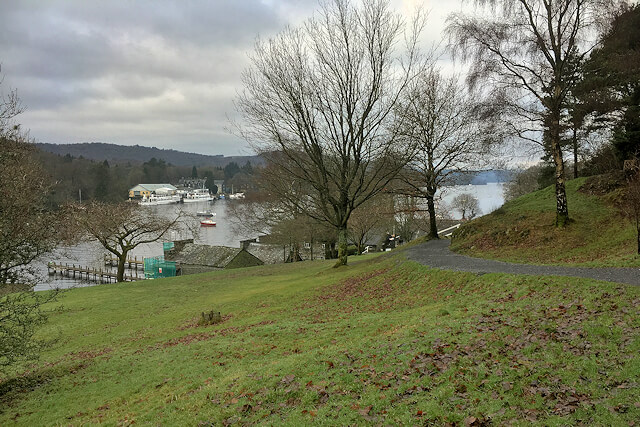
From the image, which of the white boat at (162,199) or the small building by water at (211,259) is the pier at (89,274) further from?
the white boat at (162,199)

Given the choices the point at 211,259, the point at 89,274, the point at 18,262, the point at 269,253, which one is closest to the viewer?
the point at 18,262

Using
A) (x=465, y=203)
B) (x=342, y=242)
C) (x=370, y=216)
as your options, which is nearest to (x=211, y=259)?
(x=370, y=216)

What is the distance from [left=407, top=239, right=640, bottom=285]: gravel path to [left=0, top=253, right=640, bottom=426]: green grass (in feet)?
2.18

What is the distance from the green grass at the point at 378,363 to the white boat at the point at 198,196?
128267 mm

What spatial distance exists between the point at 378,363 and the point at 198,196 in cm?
15015

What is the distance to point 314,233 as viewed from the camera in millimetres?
36938

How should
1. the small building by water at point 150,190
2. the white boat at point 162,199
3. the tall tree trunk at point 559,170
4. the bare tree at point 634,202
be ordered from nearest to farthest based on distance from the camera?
the bare tree at point 634,202, the tall tree trunk at point 559,170, the small building by water at point 150,190, the white boat at point 162,199

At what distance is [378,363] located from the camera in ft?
23.7

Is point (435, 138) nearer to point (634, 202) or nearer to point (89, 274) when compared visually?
point (634, 202)

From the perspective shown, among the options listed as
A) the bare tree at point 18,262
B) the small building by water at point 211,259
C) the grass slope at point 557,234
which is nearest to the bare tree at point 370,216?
the small building by water at point 211,259

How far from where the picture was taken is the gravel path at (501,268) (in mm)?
10000

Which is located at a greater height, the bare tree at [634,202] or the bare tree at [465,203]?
the bare tree at [465,203]

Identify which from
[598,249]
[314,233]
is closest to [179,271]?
[314,233]

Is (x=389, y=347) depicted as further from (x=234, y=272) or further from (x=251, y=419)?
(x=234, y=272)
